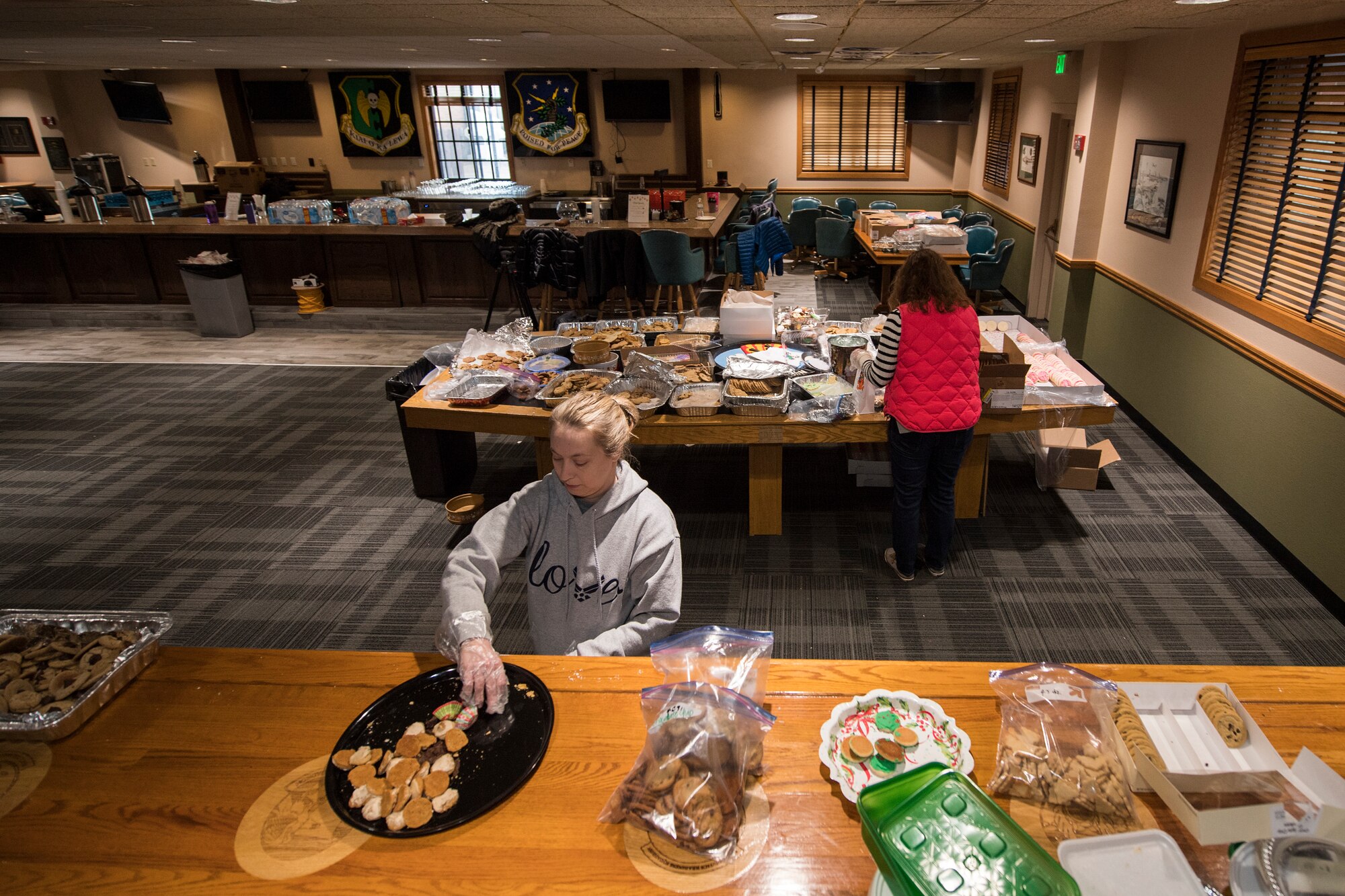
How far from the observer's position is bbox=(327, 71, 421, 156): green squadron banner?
11086 mm

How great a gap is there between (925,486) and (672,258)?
13.7 ft

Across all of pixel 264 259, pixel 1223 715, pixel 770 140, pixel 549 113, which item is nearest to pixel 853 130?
pixel 770 140

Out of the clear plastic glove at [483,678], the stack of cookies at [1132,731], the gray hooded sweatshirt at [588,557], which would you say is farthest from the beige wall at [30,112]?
the stack of cookies at [1132,731]

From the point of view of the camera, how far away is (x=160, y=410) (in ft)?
19.0

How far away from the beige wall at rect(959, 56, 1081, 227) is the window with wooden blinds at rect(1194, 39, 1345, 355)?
108 inches

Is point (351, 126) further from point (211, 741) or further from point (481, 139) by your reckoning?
point (211, 741)

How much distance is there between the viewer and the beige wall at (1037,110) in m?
6.81

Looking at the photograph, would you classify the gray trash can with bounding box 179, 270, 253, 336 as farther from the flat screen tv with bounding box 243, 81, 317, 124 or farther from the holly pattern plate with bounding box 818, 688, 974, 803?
the holly pattern plate with bounding box 818, 688, 974, 803

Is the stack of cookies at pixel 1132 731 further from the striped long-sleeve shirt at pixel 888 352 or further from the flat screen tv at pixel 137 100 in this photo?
the flat screen tv at pixel 137 100

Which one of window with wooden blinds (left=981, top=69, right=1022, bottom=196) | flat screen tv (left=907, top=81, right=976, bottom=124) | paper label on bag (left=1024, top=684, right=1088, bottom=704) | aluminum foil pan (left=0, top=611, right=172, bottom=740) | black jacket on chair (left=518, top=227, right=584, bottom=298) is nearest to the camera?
paper label on bag (left=1024, top=684, right=1088, bottom=704)

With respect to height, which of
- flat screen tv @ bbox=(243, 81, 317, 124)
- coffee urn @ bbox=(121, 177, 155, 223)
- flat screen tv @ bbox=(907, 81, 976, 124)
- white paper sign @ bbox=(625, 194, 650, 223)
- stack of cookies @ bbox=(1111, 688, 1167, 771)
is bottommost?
stack of cookies @ bbox=(1111, 688, 1167, 771)

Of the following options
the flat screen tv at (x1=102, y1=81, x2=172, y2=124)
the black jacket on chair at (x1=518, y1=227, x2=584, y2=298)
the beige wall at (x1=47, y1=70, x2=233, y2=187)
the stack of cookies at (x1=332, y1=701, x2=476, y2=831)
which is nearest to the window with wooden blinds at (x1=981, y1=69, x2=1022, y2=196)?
the black jacket on chair at (x1=518, y1=227, x2=584, y2=298)

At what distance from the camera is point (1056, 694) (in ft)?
4.27

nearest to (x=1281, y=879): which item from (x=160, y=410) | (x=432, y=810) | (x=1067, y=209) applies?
(x=432, y=810)
